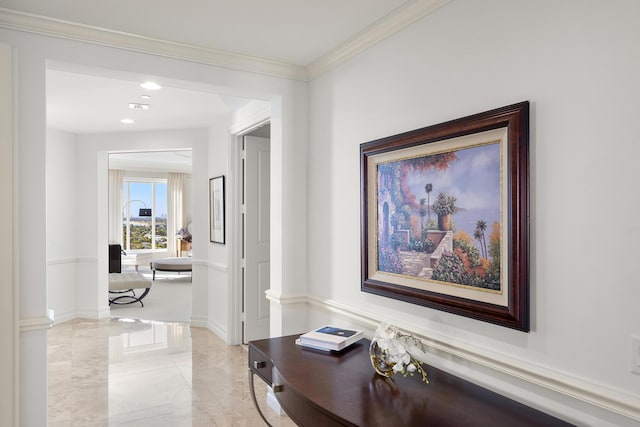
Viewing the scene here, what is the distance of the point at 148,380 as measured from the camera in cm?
376

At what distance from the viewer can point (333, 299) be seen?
2.85m

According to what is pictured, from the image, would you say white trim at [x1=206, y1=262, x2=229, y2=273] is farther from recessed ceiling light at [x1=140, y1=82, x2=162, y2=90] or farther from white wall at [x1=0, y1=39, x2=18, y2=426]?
white wall at [x1=0, y1=39, x2=18, y2=426]

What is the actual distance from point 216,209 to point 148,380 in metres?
2.04

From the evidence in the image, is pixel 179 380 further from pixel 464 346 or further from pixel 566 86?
pixel 566 86

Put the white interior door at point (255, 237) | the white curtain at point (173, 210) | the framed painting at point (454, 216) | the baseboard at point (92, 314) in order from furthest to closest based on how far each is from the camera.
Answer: the white curtain at point (173, 210) → the baseboard at point (92, 314) → the white interior door at point (255, 237) → the framed painting at point (454, 216)

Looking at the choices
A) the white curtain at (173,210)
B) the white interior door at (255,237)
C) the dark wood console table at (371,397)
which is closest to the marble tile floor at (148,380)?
the white interior door at (255,237)

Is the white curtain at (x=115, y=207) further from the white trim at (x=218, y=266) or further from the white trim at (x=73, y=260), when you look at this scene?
the white trim at (x=218, y=266)

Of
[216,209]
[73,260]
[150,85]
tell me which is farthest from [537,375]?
[73,260]

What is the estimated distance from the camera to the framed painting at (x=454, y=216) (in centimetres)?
166

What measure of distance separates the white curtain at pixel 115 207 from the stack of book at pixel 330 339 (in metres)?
9.53

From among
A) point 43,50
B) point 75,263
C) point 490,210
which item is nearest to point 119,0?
point 43,50

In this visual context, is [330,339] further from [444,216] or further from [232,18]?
[232,18]

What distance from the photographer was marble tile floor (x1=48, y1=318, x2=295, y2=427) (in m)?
3.10

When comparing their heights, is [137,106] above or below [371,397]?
above
